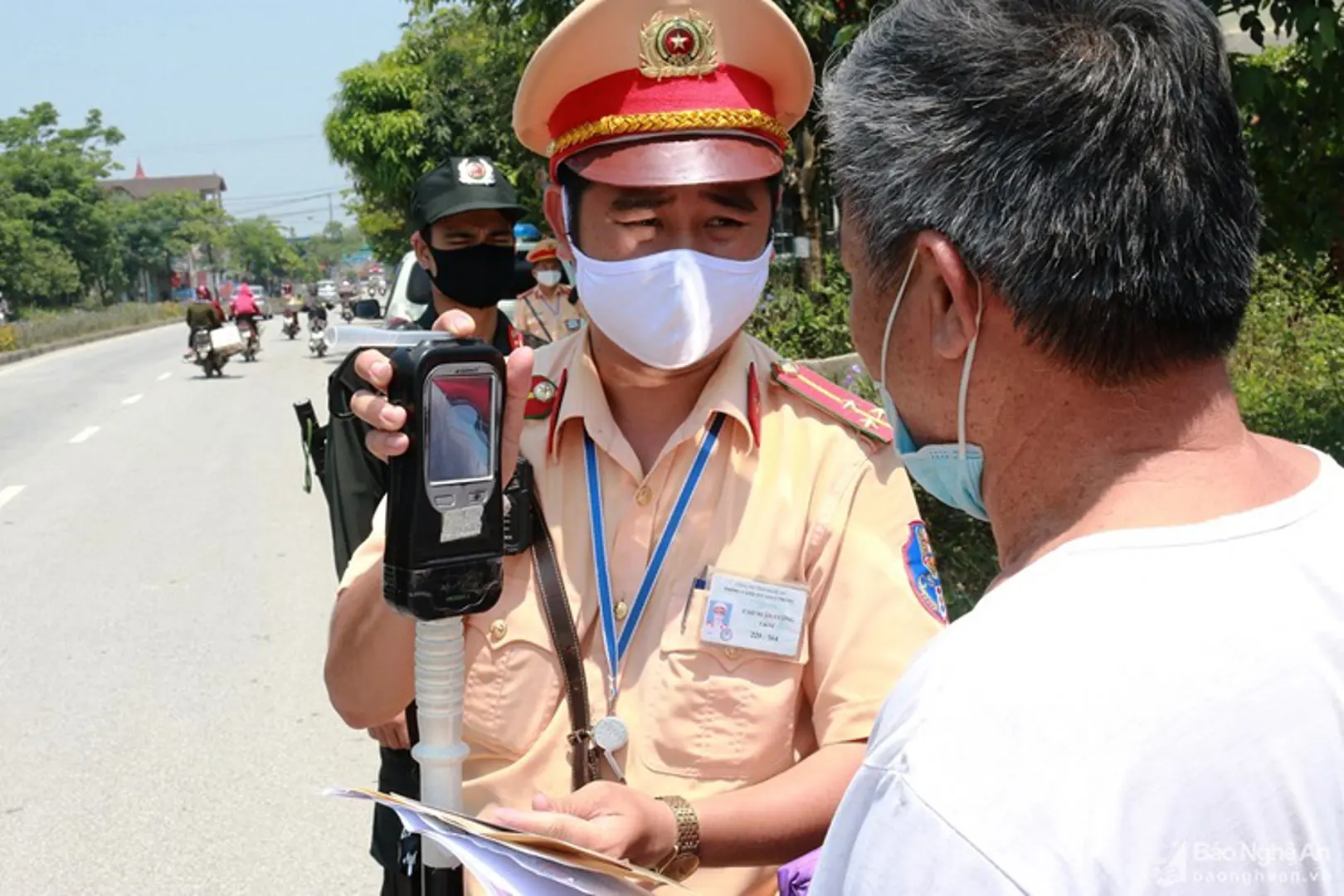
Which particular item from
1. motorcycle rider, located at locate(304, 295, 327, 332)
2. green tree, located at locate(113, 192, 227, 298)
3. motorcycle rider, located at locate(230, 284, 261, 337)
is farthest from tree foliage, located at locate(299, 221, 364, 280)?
motorcycle rider, located at locate(230, 284, 261, 337)

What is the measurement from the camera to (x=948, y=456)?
1.14 m

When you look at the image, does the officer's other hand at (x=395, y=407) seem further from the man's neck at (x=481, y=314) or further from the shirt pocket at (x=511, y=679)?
the man's neck at (x=481, y=314)

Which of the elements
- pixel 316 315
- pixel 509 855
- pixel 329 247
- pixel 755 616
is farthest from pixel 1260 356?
pixel 329 247

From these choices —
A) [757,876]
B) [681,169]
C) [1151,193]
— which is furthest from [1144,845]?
[681,169]

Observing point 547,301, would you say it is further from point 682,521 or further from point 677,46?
point 682,521

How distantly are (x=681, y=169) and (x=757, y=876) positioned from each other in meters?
0.96

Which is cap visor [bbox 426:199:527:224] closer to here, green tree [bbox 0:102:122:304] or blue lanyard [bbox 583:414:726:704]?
blue lanyard [bbox 583:414:726:704]

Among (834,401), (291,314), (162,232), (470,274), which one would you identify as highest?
(162,232)

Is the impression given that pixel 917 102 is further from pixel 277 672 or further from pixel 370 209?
pixel 370 209

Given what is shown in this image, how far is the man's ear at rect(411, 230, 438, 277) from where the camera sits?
331 cm

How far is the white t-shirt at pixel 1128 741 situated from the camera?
799 mm

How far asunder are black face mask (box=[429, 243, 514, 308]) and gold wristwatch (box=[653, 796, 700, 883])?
200cm

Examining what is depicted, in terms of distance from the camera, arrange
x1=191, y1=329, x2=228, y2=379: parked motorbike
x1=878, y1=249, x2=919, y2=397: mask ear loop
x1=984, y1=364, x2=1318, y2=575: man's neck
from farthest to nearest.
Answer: x1=191, y1=329, x2=228, y2=379: parked motorbike < x1=878, y1=249, x2=919, y2=397: mask ear loop < x1=984, y1=364, x2=1318, y2=575: man's neck

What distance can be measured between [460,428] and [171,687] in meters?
4.11
